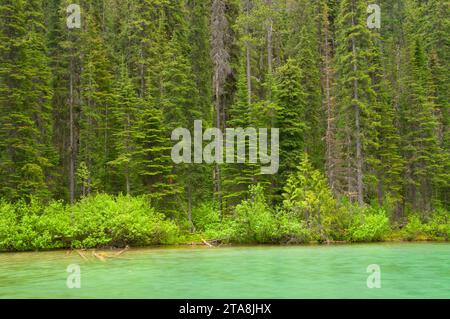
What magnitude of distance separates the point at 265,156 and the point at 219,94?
7.89 m

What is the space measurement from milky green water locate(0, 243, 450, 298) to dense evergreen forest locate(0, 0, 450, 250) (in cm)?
432

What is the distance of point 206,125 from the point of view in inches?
1742

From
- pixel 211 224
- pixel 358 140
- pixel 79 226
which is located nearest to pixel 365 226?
pixel 358 140

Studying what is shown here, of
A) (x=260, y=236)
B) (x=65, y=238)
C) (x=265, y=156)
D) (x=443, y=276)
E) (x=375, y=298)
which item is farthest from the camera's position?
(x=265, y=156)

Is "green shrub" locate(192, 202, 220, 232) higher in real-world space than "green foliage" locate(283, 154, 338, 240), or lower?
lower

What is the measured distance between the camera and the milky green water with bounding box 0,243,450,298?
15539 millimetres

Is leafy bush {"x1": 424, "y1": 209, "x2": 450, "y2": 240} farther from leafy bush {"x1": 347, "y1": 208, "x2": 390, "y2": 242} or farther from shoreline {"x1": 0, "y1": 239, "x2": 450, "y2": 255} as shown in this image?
leafy bush {"x1": 347, "y1": 208, "x2": 390, "y2": 242}

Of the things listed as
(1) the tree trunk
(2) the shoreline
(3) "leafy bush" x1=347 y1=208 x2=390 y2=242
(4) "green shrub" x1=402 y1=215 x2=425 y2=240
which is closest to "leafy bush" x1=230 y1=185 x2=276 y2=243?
(2) the shoreline

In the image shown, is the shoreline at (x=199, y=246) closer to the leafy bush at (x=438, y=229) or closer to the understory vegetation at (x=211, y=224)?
the understory vegetation at (x=211, y=224)

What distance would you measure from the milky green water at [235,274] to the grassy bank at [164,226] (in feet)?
6.61

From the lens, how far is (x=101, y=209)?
3106 cm

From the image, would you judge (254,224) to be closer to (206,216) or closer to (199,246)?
(199,246)
